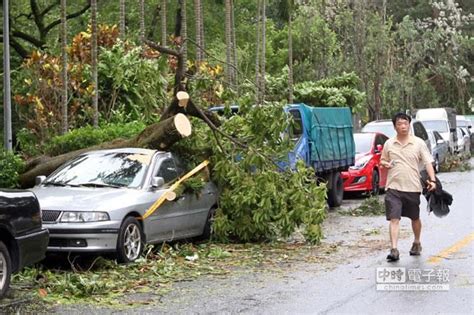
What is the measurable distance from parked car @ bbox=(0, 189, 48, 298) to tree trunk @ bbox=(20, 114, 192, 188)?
3934 mm

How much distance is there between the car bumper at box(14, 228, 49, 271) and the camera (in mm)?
8664

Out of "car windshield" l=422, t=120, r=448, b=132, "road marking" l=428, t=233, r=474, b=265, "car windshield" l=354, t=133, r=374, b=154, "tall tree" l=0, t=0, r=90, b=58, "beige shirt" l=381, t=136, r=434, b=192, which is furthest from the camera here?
"car windshield" l=422, t=120, r=448, b=132

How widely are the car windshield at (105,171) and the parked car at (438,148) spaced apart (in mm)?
17970

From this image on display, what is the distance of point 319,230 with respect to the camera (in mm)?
12289

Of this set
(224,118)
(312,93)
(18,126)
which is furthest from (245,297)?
(312,93)

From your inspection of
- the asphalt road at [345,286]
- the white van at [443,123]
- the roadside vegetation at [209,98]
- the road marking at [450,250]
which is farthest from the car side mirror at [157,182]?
the white van at [443,123]

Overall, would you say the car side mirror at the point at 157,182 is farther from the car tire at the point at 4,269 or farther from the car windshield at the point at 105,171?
the car tire at the point at 4,269

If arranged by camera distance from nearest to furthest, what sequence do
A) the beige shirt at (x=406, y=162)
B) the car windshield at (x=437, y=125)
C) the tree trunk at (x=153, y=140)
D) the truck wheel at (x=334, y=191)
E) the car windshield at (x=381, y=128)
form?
1. the beige shirt at (x=406, y=162)
2. the tree trunk at (x=153, y=140)
3. the truck wheel at (x=334, y=191)
4. the car windshield at (x=381, y=128)
5. the car windshield at (x=437, y=125)

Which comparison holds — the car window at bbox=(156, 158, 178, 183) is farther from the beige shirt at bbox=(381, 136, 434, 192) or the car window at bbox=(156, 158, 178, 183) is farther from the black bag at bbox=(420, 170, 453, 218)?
the black bag at bbox=(420, 170, 453, 218)

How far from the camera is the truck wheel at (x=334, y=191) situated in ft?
60.6

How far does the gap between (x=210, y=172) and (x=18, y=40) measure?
65.8ft

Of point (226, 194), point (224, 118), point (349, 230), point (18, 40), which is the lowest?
point (349, 230)

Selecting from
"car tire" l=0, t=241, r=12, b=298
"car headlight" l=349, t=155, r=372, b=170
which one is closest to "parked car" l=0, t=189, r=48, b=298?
"car tire" l=0, t=241, r=12, b=298

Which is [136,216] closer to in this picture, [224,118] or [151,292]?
[151,292]
